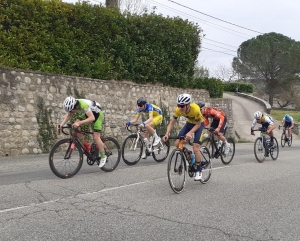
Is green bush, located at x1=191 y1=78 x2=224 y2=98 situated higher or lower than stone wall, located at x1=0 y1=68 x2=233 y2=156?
higher

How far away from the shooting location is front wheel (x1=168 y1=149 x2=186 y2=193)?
6.96m

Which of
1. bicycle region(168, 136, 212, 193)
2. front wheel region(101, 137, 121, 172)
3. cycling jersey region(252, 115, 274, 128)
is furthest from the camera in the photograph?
cycling jersey region(252, 115, 274, 128)

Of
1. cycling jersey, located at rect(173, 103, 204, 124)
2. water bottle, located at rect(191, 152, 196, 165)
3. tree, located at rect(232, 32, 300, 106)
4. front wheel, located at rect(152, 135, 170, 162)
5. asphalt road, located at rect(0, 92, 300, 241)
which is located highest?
tree, located at rect(232, 32, 300, 106)

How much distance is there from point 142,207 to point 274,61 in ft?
153

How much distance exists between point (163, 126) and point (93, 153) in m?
9.70

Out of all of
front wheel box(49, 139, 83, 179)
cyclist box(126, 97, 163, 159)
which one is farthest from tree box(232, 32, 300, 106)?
front wheel box(49, 139, 83, 179)

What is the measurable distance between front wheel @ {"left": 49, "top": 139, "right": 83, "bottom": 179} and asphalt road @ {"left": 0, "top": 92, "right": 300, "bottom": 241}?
0.67ft

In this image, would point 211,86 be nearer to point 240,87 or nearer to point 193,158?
point 193,158

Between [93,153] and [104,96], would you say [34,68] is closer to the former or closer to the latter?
[104,96]

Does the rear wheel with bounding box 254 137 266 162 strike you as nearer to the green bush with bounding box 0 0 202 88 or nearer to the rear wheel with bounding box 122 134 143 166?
the rear wheel with bounding box 122 134 143 166

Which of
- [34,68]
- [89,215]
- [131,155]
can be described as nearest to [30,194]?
[89,215]

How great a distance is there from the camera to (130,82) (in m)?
17.5

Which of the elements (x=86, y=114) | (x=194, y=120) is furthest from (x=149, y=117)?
(x=194, y=120)

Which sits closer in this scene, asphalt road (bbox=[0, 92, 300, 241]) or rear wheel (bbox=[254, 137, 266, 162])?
asphalt road (bbox=[0, 92, 300, 241])
